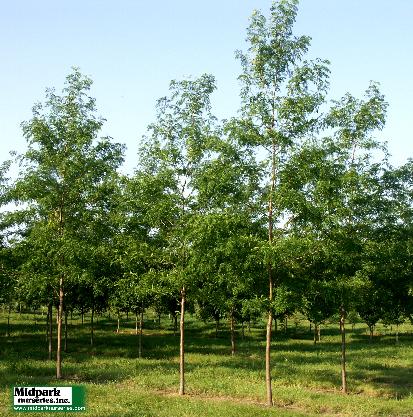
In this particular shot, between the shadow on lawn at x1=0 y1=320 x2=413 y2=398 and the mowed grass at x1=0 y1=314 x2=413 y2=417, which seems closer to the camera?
the mowed grass at x1=0 y1=314 x2=413 y2=417

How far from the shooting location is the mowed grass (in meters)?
17.0

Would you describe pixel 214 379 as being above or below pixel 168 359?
above

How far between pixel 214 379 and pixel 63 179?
40.2 ft

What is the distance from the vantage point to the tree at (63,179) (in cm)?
2147

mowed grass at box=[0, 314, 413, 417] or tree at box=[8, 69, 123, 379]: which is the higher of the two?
tree at box=[8, 69, 123, 379]

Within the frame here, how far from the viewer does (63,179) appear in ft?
73.2

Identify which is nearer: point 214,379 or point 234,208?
point 234,208

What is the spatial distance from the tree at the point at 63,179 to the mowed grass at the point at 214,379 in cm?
393

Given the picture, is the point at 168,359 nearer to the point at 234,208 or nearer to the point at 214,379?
the point at 214,379

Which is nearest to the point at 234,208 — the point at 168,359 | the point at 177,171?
the point at 177,171

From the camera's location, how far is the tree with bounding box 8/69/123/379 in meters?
21.5

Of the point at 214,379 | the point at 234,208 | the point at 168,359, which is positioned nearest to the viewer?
the point at 234,208

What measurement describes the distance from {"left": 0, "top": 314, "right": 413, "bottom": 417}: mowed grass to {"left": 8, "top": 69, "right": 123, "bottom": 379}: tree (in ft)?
12.9

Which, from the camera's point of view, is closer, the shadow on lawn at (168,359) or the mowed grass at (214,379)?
the mowed grass at (214,379)
